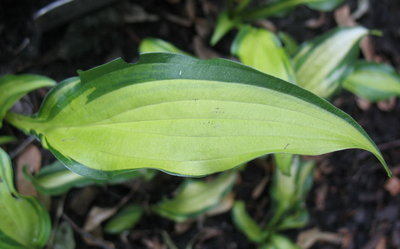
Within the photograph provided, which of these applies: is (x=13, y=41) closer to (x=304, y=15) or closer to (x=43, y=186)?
(x=43, y=186)

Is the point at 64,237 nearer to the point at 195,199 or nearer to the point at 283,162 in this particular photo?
the point at 195,199

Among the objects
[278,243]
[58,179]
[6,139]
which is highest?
[6,139]

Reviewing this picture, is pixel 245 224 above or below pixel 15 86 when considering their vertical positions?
below

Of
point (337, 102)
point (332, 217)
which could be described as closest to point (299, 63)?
point (337, 102)

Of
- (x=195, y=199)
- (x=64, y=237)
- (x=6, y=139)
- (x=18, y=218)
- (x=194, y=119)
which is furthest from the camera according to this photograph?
(x=195, y=199)

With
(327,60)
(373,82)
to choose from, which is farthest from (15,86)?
(373,82)

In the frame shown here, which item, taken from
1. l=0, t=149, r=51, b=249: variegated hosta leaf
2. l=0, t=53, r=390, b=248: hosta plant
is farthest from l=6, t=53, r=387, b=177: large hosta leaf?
l=0, t=149, r=51, b=249: variegated hosta leaf

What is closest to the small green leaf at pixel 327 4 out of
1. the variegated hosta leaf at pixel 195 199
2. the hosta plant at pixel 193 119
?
the variegated hosta leaf at pixel 195 199
